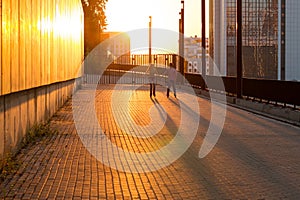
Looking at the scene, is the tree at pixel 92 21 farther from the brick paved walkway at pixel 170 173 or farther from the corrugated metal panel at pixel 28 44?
the brick paved walkway at pixel 170 173

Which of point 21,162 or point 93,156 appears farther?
point 93,156

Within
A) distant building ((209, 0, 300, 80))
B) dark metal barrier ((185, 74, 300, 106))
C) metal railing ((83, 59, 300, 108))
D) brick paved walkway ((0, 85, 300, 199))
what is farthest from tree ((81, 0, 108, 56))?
brick paved walkway ((0, 85, 300, 199))

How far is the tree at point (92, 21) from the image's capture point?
58594 mm

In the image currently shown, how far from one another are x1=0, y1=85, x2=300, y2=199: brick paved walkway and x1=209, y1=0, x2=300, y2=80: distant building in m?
68.2

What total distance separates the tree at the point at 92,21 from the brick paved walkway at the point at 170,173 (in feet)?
151

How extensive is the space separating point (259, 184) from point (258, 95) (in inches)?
548

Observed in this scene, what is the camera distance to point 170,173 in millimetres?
8250

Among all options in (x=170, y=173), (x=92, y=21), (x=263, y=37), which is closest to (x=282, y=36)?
(x=263, y=37)

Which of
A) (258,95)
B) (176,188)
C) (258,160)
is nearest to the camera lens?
(176,188)

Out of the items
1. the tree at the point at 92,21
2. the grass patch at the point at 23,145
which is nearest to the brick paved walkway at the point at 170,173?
the grass patch at the point at 23,145

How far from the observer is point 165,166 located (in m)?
8.88

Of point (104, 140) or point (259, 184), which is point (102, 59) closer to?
point (104, 140)

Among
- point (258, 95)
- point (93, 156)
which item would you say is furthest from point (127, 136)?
point (258, 95)

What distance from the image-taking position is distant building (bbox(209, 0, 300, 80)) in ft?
265
